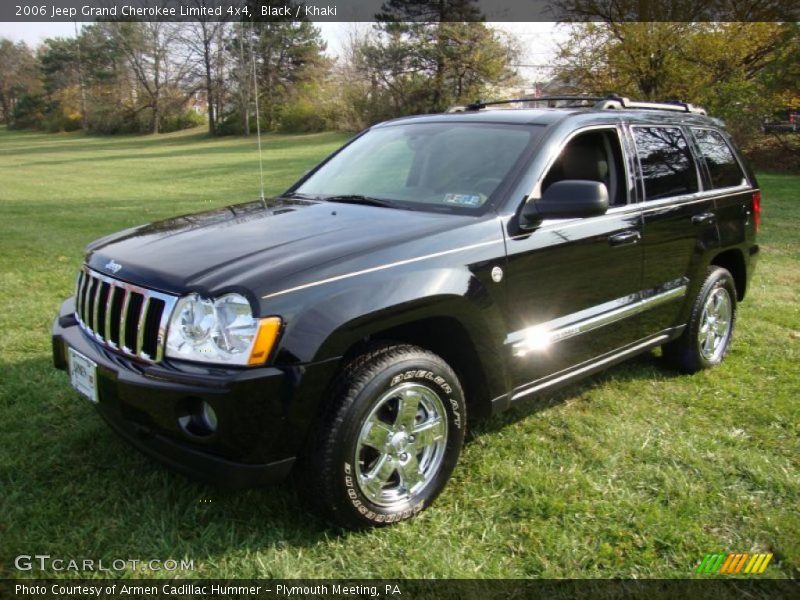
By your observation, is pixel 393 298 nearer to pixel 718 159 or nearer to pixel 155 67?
pixel 718 159

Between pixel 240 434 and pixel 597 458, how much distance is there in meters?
1.94

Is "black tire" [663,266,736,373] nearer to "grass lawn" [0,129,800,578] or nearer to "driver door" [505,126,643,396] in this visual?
"grass lawn" [0,129,800,578]

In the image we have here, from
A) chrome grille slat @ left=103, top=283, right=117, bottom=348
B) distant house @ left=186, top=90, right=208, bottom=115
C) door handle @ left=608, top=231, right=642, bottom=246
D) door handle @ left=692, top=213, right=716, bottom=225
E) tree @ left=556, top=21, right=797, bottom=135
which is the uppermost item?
distant house @ left=186, top=90, right=208, bottom=115

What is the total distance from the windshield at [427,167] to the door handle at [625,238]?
0.71 metres

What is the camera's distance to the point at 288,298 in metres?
2.49

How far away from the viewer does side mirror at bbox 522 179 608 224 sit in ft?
10.3

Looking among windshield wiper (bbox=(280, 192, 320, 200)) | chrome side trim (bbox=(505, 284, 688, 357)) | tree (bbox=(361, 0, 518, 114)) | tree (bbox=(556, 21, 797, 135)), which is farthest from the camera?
tree (bbox=(361, 0, 518, 114))

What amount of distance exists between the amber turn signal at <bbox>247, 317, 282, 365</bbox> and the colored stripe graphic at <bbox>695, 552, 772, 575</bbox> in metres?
1.89

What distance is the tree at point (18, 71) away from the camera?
75.9m

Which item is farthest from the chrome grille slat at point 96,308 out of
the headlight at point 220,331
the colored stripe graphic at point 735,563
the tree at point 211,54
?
the tree at point 211,54

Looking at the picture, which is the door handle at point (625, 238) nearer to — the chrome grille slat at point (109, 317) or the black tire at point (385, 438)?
the black tire at point (385, 438)

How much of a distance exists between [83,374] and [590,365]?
2.56 metres

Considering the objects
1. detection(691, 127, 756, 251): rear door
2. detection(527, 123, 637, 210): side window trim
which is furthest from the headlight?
detection(691, 127, 756, 251): rear door

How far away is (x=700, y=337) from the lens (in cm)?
464
